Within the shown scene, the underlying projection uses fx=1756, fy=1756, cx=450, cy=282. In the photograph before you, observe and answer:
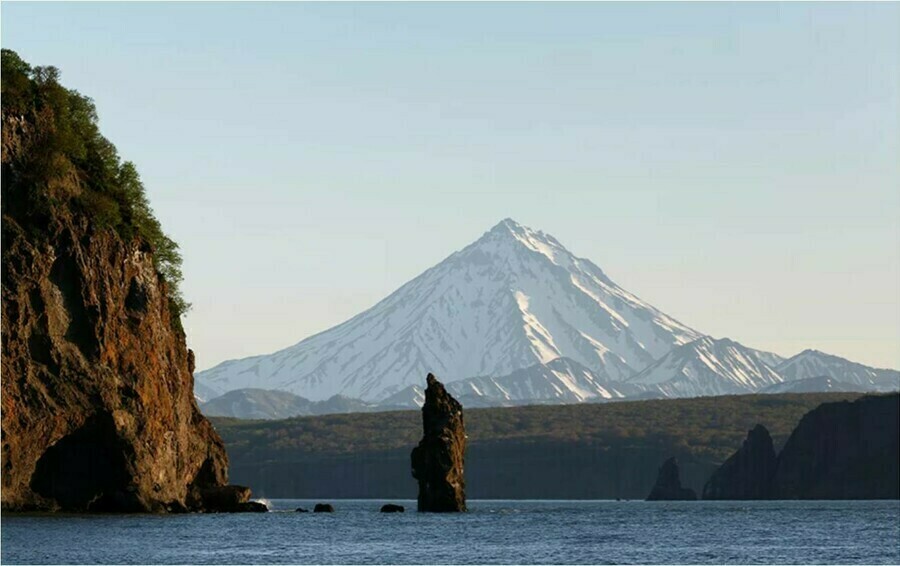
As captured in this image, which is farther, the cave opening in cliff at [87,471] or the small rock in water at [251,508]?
the small rock in water at [251,508]

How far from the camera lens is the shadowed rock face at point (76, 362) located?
131750 mm

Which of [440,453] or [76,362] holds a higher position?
[76,362]

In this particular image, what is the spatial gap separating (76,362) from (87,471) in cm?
964

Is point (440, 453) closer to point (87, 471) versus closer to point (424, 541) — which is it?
point (87, 471)

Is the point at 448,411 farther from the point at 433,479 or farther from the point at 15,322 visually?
the point at 15,322

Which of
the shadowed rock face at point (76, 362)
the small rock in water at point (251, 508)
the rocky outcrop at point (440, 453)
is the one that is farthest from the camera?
the rocky outcrop at point (440, 453)

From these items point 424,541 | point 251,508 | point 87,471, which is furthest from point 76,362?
point 251,508

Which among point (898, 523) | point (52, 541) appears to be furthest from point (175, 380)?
point (898, 523)

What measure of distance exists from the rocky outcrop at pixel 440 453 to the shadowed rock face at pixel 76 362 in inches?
1192

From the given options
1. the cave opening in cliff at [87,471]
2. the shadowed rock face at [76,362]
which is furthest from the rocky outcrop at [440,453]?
the cave opening in cliff at [87,471]

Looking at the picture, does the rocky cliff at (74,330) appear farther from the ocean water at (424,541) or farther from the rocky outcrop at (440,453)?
the rocky outcrop at (440,453)

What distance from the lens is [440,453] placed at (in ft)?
580

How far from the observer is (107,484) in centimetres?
14262

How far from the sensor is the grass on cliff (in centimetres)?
Result: 13950
